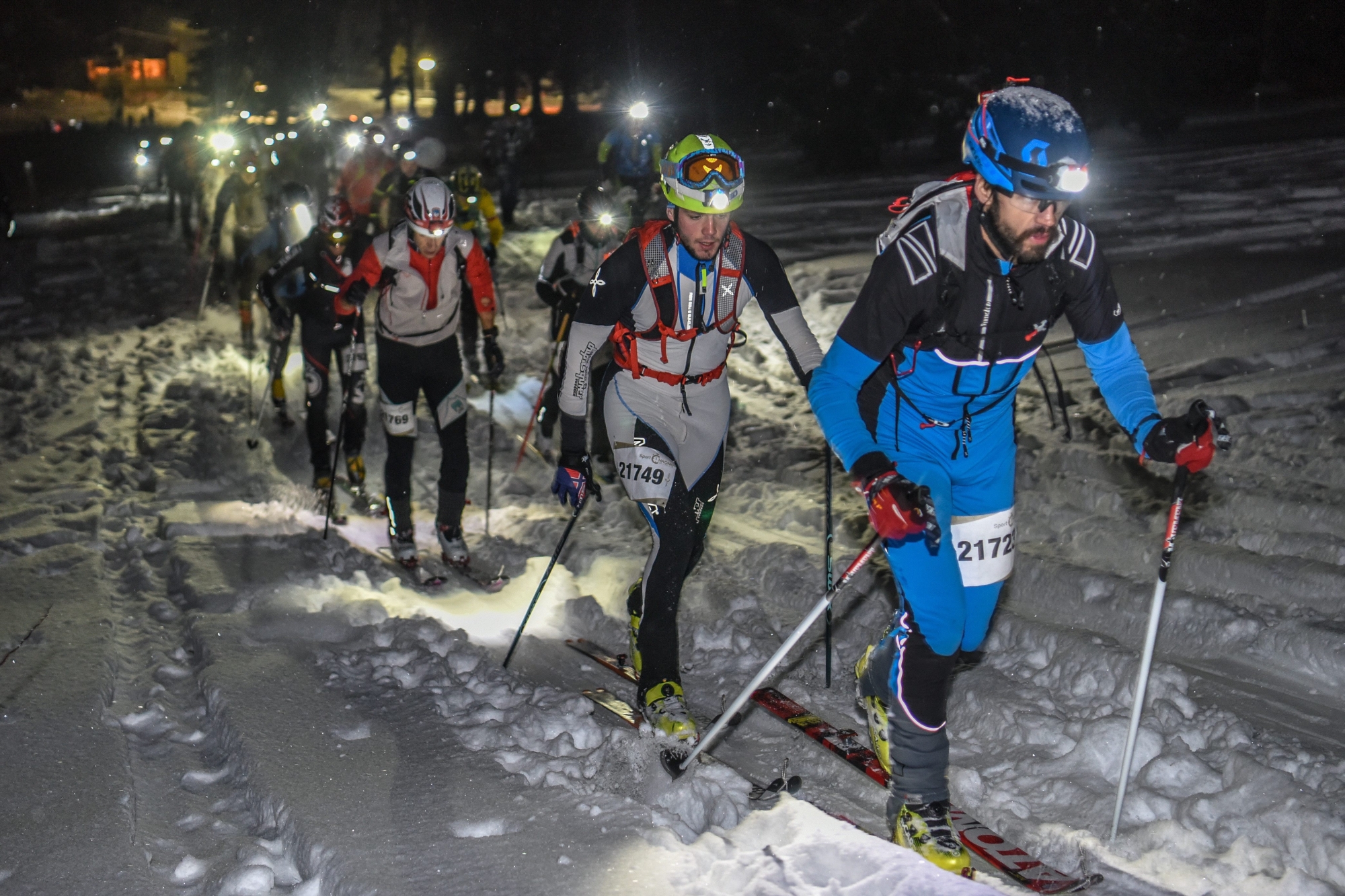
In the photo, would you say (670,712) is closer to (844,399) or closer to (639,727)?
(639,727)

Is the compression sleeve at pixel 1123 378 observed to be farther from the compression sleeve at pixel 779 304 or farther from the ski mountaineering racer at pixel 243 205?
the ski mountaineering racer at pixel 243 205

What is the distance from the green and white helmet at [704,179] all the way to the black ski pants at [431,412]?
2903 millimetres

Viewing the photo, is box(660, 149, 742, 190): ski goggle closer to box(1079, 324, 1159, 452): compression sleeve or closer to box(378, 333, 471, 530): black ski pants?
box(1079, 324, 1159, 452): compression sleeve

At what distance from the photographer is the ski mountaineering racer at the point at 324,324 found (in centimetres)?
838

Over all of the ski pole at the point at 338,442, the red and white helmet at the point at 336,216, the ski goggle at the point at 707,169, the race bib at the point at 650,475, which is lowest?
the ski pole at the point at 338,442

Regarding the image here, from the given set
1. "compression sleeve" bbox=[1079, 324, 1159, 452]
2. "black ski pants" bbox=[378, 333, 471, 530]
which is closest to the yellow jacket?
"black ski pants" bbox=[378, 333, 471, 530]

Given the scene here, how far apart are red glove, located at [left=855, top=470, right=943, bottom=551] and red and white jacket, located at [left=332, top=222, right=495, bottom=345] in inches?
165

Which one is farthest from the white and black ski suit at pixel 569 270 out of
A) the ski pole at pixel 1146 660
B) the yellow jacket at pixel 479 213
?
the ski pole at pixel 1146 660

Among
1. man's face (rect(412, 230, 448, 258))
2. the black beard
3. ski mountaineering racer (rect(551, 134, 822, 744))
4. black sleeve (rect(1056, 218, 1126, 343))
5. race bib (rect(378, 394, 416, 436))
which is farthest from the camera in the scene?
race bib (rect(378, 394, 416, 436))

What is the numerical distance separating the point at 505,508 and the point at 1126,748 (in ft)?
18.1

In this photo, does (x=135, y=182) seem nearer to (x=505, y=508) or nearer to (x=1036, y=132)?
(x=505, y=508)

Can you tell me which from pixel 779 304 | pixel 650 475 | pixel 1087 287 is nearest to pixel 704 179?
pixel 779 304

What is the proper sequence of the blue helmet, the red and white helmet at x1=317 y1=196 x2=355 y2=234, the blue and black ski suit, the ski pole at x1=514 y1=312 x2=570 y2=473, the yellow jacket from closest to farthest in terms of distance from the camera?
1. the blue helmet
2. the blue and black ski suit
3. the red and white helmet at x1=317 y1=196 x2=355 y2=234
4. the ski pole at x1=514 y1=312 x2=570 y2=473
5. the yellow jacket

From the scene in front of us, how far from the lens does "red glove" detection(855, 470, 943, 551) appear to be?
130 inches
